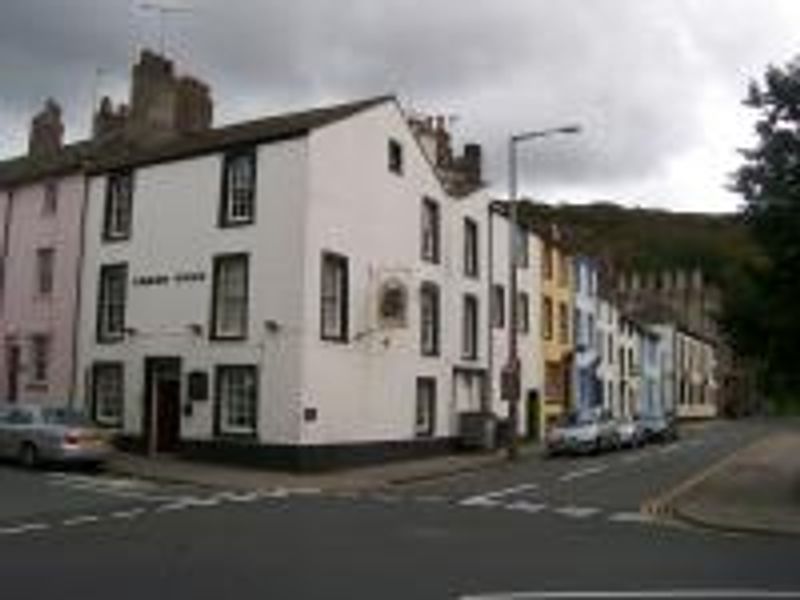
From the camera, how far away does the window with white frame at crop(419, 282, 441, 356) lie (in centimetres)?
4275

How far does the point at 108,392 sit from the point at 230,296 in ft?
16.0

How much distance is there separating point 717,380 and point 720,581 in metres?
114

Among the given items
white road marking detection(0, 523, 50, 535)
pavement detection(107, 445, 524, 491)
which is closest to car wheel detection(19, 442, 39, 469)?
pavement detection(107, 445, 524, 491)

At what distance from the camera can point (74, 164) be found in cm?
4100

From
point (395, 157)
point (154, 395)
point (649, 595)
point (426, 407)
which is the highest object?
point (395, 157)

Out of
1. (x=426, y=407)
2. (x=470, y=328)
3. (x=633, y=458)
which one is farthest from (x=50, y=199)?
(x=633, y=458)

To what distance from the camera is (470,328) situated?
47.2 metres

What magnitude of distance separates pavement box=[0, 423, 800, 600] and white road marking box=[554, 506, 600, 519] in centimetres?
4

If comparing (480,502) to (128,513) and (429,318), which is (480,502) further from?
(429,318)

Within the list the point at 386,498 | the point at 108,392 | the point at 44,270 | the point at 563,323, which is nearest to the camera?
the point at 386,498

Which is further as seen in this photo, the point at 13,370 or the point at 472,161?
the point at 472,161

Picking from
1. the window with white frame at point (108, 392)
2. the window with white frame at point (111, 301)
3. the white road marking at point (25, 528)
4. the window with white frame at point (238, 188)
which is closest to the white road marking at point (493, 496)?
the white road marking at point (25, 528)

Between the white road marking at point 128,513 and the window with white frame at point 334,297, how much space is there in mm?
13737

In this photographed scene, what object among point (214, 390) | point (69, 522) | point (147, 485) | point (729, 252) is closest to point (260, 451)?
point (214, 390)
